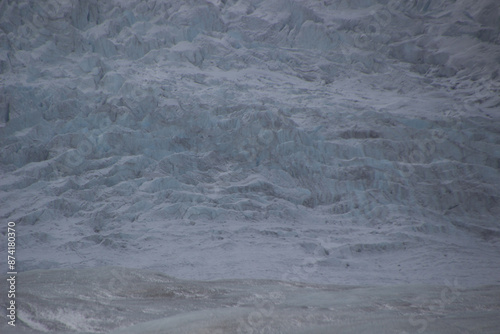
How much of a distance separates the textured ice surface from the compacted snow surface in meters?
0.02

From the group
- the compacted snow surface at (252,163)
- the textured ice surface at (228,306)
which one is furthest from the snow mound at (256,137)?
the textured ice surface at (228,306)

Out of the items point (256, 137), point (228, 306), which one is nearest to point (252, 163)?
point (256, 137)

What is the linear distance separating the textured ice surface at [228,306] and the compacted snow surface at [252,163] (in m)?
0.02

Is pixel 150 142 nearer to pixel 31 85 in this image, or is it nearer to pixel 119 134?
pixel 119 134

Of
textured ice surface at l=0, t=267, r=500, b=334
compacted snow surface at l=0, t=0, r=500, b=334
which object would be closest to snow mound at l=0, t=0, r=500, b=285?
compacted snow surface at l=0, t=0, r=500, b=334

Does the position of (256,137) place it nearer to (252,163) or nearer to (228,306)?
(252,163)

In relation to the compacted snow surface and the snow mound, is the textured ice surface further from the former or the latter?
the snow mound

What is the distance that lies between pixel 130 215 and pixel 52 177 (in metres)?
1.57

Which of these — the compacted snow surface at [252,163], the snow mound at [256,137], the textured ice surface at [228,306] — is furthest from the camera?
the snow mound at [256,137]

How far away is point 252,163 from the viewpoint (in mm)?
7094

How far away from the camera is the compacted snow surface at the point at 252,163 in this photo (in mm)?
2807

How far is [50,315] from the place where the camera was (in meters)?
2.23

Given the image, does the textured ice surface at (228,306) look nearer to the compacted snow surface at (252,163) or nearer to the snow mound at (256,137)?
the compacted snow surface at (252,163)

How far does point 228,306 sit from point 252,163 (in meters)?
4.53
